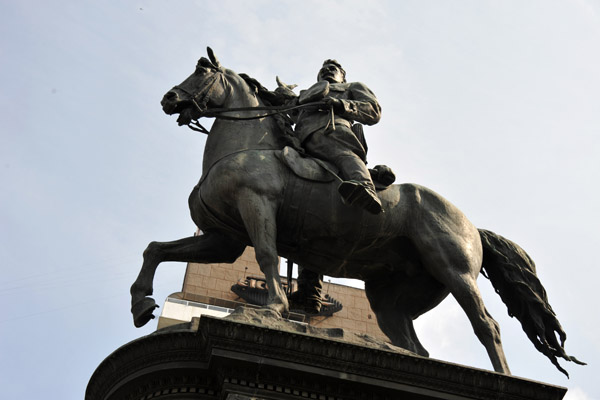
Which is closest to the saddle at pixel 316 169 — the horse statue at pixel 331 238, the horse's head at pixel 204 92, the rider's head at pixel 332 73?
the horse statue at pixel 331 238

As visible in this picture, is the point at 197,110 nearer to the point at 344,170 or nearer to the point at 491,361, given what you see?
the point at 344,170

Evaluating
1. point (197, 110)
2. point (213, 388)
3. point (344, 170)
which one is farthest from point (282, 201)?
point (213, 388)

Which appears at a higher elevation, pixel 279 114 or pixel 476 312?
pixel 279 114

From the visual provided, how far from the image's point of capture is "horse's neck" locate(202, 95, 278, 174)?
13.0m

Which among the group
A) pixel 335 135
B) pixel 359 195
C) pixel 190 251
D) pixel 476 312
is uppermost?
pixel 335 135

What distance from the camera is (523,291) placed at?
13148mm

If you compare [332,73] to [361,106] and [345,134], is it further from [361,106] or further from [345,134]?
[345,134]

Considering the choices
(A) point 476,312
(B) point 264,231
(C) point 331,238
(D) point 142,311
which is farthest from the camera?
(C) point 331,238

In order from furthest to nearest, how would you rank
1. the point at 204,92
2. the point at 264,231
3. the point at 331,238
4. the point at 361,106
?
the point at 361,106
the point at 204,92
the point at 331,238
the point at 264,231

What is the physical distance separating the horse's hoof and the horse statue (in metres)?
0.01

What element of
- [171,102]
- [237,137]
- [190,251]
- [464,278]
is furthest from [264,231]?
[464,278]

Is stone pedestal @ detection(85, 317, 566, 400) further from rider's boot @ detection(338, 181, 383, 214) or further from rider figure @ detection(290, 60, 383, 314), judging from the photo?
rider figure @ detection(290, 60, 383, 314)

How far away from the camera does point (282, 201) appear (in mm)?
12570

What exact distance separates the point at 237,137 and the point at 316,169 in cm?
123
